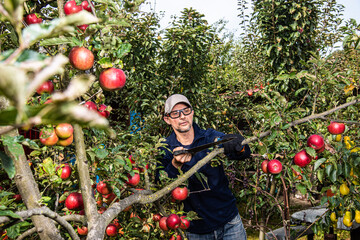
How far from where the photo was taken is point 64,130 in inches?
40.2

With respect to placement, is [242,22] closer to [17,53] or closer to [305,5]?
[305,5]

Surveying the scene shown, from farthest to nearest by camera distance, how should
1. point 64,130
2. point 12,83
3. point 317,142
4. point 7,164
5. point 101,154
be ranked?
1. point 317,142
2. point 101,154
3. point 64,130
4. point 7,164
5. point 12,83

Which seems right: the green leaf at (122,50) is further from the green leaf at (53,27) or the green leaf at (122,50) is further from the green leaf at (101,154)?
the green leaf at (53,27)

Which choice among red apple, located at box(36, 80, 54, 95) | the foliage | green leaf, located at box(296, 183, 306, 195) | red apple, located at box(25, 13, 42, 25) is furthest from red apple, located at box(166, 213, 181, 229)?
red apple, located at box(25, 13, 42, 25)

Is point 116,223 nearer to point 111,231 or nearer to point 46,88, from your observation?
point 111,231

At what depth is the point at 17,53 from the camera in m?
0.31

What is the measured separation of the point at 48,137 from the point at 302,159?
5.03 feet

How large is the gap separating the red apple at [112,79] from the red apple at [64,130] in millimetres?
210

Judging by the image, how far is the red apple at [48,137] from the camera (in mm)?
1014

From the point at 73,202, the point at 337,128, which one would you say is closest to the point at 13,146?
the point at 73,202

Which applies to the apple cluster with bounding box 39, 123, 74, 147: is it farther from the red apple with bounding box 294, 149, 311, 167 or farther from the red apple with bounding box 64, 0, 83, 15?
the red apple with bounding box 294, 149, 311, 167

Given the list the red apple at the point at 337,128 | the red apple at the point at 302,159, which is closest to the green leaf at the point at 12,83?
the red apple at the point at 302,159

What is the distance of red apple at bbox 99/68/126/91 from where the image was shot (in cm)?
96

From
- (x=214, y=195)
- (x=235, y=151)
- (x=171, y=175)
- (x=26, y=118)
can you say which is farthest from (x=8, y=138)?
(x=214, y=195)
